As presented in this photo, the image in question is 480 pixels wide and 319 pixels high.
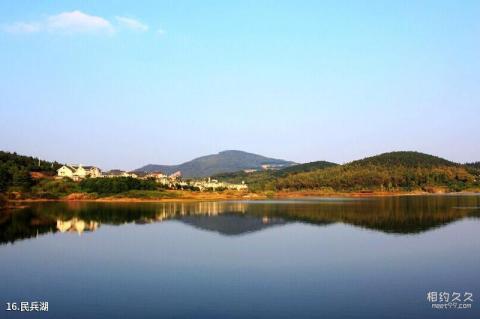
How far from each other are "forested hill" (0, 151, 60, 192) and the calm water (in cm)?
4857

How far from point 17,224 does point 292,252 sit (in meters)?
32.8

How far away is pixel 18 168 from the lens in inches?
4055

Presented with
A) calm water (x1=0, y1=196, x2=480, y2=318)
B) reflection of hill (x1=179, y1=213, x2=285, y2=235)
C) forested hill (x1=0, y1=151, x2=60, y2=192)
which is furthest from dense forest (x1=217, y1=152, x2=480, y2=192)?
calm water (x1=0, y1=196, x2=480, y2=318)

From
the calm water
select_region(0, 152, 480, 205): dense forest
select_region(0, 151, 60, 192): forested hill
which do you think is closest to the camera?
the calm water

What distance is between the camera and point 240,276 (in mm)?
24531

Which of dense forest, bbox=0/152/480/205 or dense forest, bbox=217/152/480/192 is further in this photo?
dense forest, bbox=217/152/480/192

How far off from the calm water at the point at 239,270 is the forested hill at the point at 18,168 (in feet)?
159

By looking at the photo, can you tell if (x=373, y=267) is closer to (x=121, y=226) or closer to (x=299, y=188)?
(x=121, y=226)

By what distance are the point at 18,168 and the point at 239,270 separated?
9169 cm

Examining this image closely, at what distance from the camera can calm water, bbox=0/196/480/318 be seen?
61.3 ft

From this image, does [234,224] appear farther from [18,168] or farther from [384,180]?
[384,180]

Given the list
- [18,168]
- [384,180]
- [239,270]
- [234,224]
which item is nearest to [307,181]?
[384,180]

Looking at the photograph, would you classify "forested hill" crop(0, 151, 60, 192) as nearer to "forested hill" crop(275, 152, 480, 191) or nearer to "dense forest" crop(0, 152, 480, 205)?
"dense forest" crop(0, 152, 480, 205)

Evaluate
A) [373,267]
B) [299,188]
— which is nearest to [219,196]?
[299,188]
